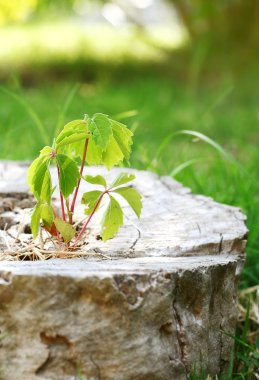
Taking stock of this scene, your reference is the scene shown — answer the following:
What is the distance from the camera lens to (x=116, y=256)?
160 centimetres

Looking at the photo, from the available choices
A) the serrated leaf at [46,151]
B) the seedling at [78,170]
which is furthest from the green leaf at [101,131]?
the serrated leaf at [46,151]

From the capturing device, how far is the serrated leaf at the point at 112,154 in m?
1.58

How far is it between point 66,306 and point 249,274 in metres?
0.99

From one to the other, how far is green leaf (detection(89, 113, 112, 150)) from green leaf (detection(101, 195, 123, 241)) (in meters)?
0.14

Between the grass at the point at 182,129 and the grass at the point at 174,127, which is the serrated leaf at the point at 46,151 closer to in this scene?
the grass at the point at 182,129

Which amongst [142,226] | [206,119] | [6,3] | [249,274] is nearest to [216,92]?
[206,119]

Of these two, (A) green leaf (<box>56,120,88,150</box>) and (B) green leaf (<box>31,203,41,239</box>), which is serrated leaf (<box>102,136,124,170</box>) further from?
(B) green leaf (<box>31,203,41,239</box>)

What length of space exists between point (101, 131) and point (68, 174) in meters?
0.13

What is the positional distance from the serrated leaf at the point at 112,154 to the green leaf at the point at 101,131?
0.07m

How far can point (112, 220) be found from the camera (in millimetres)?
1565

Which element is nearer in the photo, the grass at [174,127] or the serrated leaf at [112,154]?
the serrated leaf at [112,154]

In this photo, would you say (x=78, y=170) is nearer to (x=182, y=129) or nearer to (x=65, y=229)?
(x=65, y=229)

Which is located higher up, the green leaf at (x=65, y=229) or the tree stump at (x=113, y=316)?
the green leaf at (x=65, y=229)

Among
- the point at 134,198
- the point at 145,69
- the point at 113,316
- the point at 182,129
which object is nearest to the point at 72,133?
the point at 134,198
